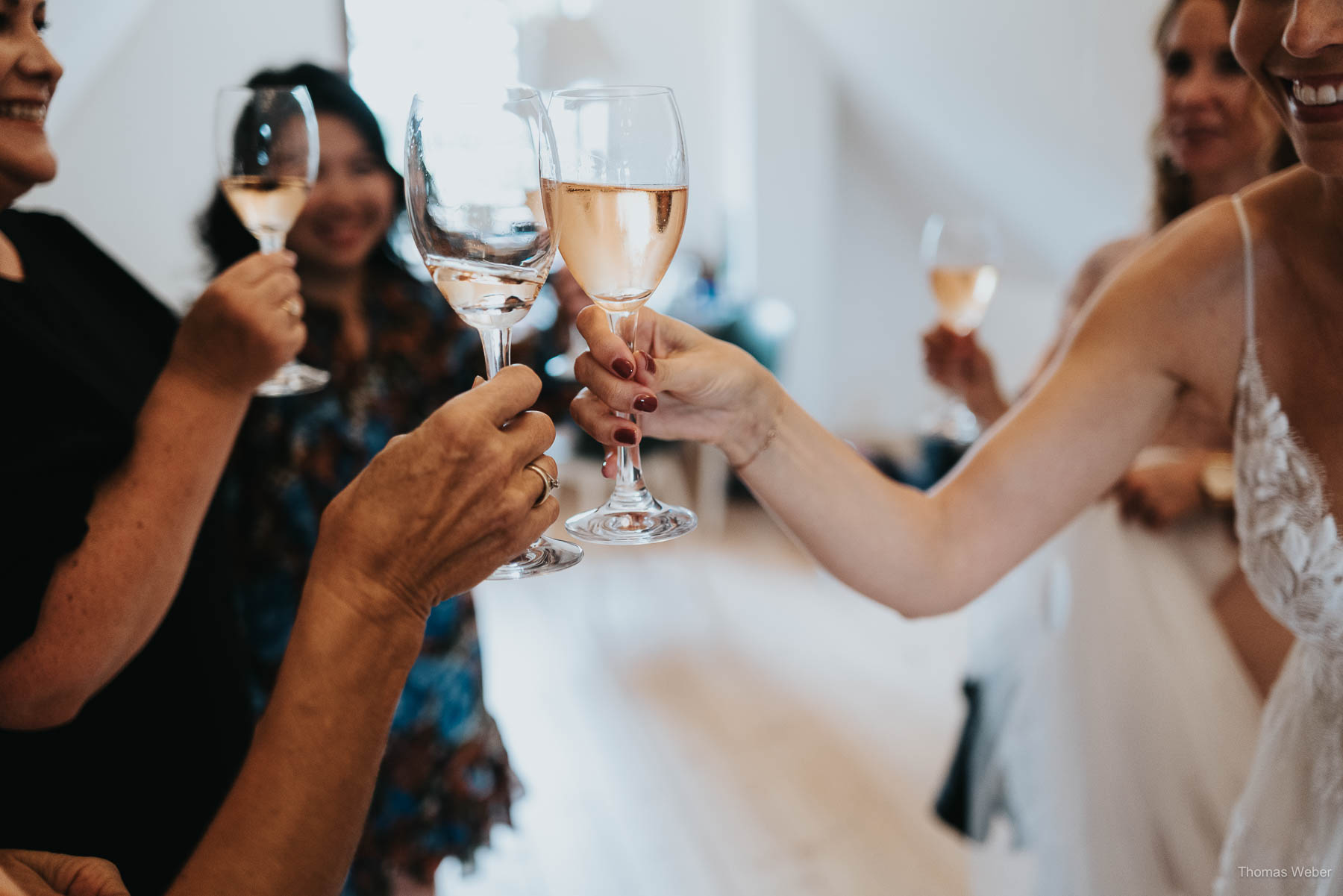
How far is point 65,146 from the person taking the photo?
10.6 ft

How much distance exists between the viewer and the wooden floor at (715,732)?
234 centimetres

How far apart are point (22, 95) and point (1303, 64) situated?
106cm

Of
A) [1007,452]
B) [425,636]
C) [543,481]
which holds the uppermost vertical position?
[543,481]

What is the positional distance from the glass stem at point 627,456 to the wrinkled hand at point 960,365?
1016 mm

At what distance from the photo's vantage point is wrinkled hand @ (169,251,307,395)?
94 centimetres

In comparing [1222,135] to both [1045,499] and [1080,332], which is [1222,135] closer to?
[1080,332]

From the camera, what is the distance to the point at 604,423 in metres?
0.79

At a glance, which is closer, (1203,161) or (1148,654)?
(1148,654)

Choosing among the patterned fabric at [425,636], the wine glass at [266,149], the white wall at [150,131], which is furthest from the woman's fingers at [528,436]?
the white wall at [150,131]

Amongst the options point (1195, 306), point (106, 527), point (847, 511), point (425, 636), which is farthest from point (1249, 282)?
point (425, 636)

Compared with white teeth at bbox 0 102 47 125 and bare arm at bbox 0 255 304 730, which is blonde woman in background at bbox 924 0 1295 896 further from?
white teeth at bbox 0 102 47 125

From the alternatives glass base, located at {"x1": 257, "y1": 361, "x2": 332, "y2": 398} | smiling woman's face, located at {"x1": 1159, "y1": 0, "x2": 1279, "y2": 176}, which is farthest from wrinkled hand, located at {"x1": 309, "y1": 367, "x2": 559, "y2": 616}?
smiling woman's face, located at {"x1": 1159, "y1": 0, "x2": 1279, "y2": 176}

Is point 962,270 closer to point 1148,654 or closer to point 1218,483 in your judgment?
point 1218,483

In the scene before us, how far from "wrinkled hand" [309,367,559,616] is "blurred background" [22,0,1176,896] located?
3.79ft
